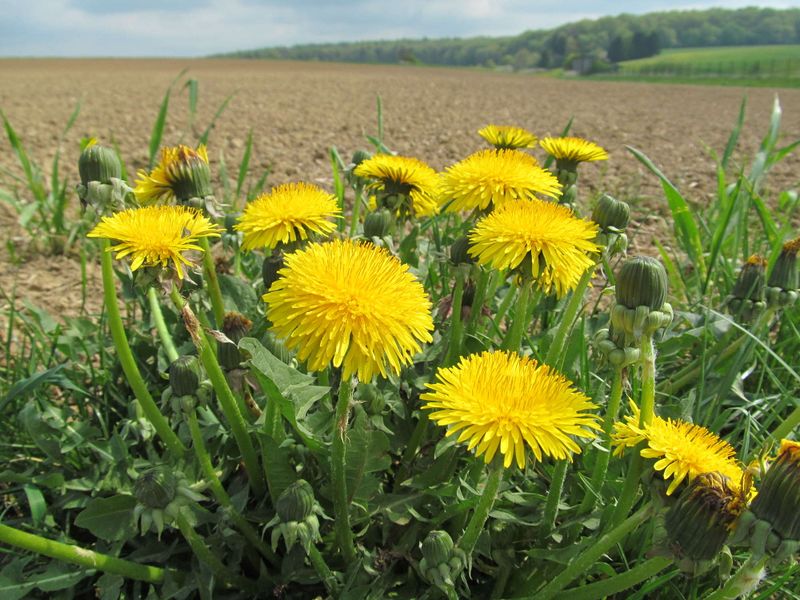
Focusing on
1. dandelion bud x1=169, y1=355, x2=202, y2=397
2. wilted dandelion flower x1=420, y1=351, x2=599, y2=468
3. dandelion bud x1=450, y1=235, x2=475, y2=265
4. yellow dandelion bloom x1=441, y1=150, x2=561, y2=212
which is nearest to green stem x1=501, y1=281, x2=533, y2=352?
dandelion bud x1=450, y1=235, x2=475, y2=265

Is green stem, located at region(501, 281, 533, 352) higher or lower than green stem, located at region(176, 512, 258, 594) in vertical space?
higher

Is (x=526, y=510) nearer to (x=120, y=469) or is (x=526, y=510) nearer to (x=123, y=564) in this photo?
(x=123, y=564)

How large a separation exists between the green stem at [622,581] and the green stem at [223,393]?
3.15ft

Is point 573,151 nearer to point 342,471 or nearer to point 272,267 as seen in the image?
point 272,267

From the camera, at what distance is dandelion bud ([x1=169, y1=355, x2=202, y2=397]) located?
1.63 meters

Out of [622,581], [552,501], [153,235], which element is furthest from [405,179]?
[622,581]

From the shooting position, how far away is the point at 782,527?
1129 millimetres

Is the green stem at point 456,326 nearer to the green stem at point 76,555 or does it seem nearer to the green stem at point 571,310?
the green stem at point 571,310

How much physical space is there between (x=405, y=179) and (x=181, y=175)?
72cm

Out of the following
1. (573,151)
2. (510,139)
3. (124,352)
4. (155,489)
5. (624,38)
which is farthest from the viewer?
(624,38)

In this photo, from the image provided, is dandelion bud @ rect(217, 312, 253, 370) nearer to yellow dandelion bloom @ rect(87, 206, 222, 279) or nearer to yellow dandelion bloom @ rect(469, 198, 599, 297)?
yellow dandelion bloom @ rect(87, 206, 222, 279)

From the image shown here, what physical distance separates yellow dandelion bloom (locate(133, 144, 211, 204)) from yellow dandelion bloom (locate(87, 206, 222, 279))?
0.99 ft

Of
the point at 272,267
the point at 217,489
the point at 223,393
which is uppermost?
the point at 272,267

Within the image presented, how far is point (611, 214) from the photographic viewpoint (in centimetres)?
176
